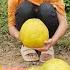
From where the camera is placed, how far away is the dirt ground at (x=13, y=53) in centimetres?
217

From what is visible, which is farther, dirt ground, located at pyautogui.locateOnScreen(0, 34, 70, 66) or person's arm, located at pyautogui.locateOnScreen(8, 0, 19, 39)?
dirt ground, located at pyautogui.locateOnScreen(0, 34, 70, 66)

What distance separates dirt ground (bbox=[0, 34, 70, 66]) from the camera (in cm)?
217

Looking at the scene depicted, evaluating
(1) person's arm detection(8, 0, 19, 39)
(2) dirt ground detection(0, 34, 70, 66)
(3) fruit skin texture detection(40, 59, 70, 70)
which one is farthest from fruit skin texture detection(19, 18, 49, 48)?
(2) dirt ground detection(0, 34, 70, 66)

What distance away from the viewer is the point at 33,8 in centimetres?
184

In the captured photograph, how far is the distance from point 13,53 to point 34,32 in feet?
3.75

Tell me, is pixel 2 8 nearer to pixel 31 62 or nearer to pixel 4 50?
pixel 4 50

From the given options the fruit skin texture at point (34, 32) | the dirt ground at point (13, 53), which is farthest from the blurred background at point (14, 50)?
the fruit skin texture at point (34, 32)

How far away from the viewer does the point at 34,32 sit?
3.93 ft

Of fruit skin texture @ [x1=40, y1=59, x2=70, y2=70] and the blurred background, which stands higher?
fruit skin texture @ [x1=40, y1=59, x2=70, y2=70]

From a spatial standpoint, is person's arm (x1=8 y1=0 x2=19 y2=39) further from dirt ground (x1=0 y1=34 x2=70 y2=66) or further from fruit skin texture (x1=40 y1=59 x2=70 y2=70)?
fruit skin texture (x1=40 y1=59 x2=70 y2=70)

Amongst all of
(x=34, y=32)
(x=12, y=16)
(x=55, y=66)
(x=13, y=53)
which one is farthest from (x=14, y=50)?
(x=55, y=66)

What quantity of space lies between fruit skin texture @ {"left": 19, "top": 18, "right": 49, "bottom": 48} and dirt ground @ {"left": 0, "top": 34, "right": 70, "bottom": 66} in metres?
0.90

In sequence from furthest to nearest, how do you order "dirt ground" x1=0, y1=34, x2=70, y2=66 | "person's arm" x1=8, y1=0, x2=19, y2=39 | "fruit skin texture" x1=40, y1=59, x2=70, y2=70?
"dirt ground" x1=0, y1=34, x2=70, y2=66
"person's arm" x1=8, y1=0, x2=19, y2=39
"fruit skin texture" x1=40, y1=59, x2=70, y2=70

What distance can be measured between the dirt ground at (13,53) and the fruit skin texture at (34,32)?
90 cm
